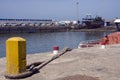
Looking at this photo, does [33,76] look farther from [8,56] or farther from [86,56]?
[86,56]

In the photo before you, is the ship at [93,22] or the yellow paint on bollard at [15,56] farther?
the ship at [93,22]

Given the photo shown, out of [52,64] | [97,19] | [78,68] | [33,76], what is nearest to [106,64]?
[78,68]

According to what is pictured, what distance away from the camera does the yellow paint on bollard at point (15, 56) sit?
365 inches

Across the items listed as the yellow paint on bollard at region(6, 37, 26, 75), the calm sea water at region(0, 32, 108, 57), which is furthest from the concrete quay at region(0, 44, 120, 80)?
the calm sea water at region(0, 32, 108, 57)

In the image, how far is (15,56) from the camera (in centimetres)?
928

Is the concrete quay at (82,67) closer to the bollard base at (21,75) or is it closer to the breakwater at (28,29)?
the bollard base at (21,75)

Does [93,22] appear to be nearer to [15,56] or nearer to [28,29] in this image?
[28,29]

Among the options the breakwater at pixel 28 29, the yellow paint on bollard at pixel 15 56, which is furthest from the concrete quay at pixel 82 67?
the breakwater at pixel 28 29

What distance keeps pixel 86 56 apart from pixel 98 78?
9.37ft

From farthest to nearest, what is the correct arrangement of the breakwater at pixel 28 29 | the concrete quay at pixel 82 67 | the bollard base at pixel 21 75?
the breakwater at pixel 28 29, the concrete quay at pixel 82 67, the bollard base at pixel 21 75

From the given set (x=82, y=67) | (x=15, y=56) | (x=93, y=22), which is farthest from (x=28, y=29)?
(x=15, y=56)

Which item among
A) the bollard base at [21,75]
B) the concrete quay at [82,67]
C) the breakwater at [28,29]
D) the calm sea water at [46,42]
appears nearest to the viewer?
the bollard base at [21,75]

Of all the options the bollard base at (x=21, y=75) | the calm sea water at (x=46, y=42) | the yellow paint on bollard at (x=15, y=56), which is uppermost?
the yellow paint on bollard at (x=15, y=56)

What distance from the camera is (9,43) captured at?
9391 mm
